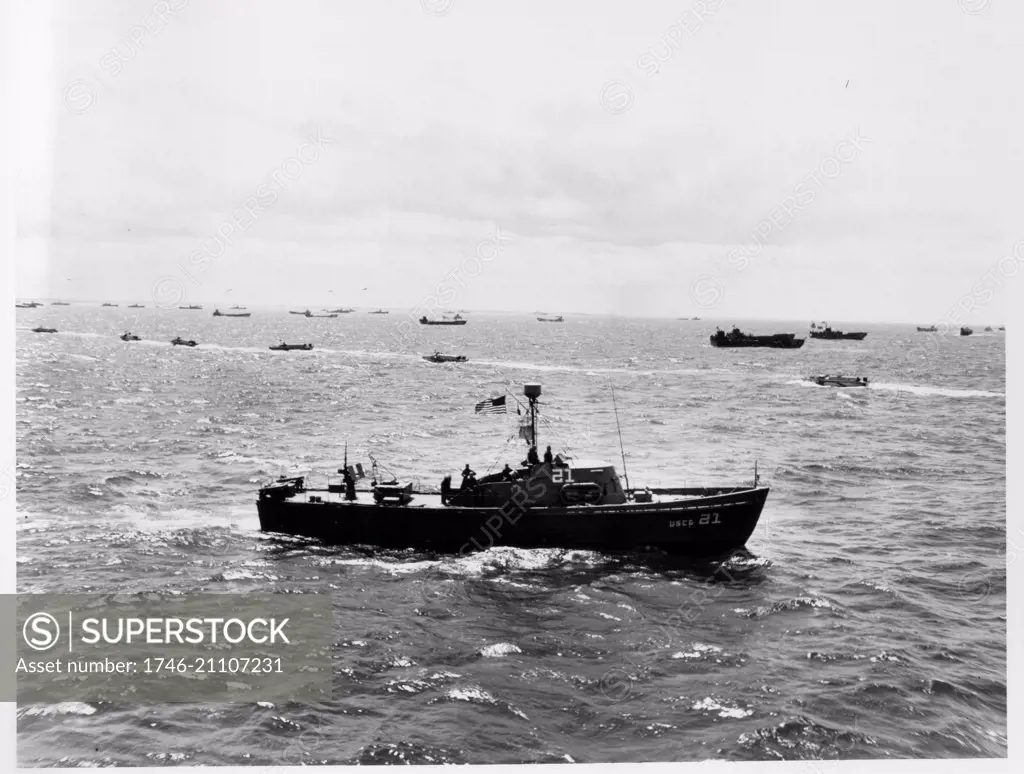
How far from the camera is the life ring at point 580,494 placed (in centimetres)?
1931

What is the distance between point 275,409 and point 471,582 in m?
28.3

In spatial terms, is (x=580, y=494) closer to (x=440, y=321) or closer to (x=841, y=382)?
(x=841, y=382)

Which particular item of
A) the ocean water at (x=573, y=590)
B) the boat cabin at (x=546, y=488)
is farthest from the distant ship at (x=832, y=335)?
the boat cabin at (x=546, y=488)

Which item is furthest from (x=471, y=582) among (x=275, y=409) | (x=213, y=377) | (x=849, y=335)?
(x=849, y=335)

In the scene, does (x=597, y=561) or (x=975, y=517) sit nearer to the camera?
(x=597, y=561)

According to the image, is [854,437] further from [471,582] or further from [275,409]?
[275,409]

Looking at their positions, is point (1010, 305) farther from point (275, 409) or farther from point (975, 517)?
point (275, 409)

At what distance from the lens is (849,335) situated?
385ft

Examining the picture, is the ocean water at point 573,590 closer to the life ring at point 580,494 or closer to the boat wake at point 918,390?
the life ring at point 580,494

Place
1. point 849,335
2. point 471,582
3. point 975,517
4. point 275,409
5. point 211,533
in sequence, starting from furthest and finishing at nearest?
1. point 849,335
2. point 275,409
3. point 975,517
4. point 211,533
5. point 471,582

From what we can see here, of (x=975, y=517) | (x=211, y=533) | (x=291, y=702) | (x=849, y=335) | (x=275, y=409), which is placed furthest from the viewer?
(x=849, y=335)

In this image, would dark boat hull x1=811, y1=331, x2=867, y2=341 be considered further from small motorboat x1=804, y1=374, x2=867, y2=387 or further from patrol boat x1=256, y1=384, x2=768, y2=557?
patrol boat x1=256, y1=384, x2=768, y2=557

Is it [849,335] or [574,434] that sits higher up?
[849,335]

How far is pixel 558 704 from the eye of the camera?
11.9m
